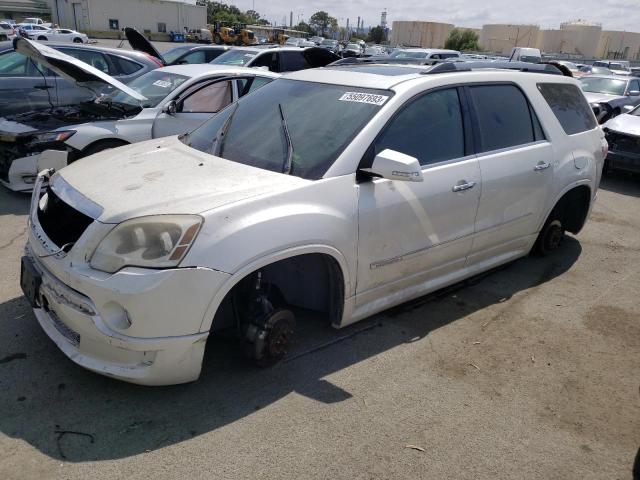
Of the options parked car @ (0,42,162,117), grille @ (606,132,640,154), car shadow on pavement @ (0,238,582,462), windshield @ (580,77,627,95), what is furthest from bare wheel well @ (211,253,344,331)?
windshield @ (580,77,627,95)

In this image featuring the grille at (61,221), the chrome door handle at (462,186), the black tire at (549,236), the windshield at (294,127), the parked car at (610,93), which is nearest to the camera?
the grille at (61,221)

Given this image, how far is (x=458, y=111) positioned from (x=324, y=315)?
1.79m

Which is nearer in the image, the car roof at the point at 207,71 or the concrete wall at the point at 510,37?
the car roof at the point at 207,71

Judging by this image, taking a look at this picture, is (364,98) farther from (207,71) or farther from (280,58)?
(280,58)

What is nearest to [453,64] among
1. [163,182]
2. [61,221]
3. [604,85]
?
[163,182]

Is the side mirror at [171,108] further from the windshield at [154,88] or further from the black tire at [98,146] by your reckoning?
the black tire at [98,146]

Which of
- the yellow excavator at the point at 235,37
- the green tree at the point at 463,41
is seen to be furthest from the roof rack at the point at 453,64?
the green tree at the point at 463,41

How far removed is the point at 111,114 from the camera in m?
6.34

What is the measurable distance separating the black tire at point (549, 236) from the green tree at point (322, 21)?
399 ft

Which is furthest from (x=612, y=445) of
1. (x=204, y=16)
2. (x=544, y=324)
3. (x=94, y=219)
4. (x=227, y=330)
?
(x=204, y=16)

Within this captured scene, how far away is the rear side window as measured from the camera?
15.2 feet

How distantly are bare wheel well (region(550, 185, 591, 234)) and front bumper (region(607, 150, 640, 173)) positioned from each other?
14.2 feet

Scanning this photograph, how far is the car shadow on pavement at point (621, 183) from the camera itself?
862 cm

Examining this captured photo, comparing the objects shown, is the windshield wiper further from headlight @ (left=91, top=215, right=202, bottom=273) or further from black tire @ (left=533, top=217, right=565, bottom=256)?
black tire @ (left=533, top=217, right=565, bottom=256)
